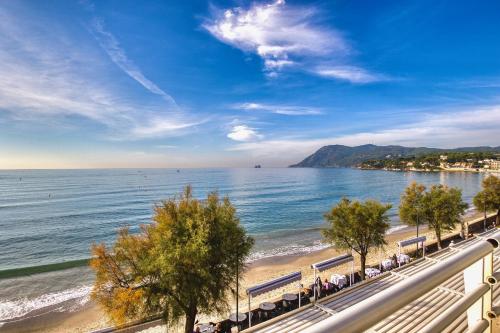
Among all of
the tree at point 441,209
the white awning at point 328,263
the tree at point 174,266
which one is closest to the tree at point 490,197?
the tree at point 441,209

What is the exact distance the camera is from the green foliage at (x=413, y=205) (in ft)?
112

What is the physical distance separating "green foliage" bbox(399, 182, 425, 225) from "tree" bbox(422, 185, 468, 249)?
0.49 meters

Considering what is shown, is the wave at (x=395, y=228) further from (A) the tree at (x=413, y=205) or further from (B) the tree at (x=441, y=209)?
(B) the tree at (x=441, y=209)

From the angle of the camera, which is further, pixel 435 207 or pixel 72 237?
pixel 72 237

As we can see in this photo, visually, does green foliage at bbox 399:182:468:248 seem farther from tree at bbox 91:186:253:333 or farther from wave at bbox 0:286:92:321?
wave at bbox 0:286:92:321

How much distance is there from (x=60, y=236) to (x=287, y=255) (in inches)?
1305

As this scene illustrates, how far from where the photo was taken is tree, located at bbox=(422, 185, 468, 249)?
32.3 metres

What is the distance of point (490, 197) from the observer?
4009cm

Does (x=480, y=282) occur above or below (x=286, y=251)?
above

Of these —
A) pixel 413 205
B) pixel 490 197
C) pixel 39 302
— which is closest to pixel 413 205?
pixel 413 205

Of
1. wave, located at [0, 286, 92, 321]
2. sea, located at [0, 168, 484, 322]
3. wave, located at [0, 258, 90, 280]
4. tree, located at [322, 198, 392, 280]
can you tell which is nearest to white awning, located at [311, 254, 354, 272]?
tree, located at [322, 198, 392, 280]

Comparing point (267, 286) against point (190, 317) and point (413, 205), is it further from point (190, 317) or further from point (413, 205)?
point (413, 205)

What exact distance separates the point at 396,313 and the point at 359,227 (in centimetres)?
2247

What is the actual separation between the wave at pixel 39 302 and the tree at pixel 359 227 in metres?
21.9
